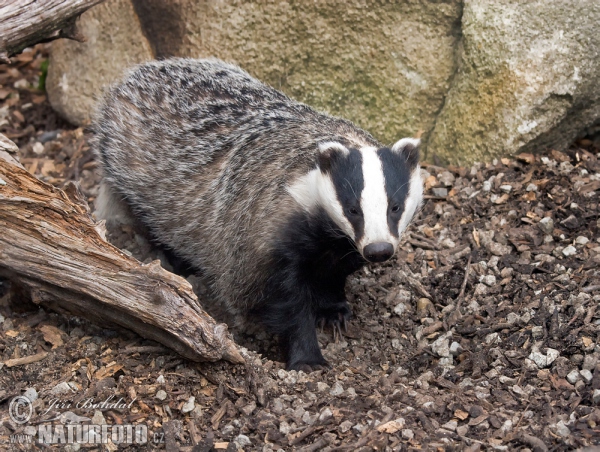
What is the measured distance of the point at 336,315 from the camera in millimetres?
5164

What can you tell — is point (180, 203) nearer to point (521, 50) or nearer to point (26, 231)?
point (26, 231)

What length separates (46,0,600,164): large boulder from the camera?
5.65 meters

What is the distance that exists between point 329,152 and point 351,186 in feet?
0.82

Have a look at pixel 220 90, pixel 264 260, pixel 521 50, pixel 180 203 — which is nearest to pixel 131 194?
pixel 180 203

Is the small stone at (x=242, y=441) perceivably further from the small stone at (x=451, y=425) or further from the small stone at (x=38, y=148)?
the small stone at (x=38, y=148)

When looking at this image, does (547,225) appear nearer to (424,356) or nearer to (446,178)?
(446,178)

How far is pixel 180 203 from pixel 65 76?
225 cm

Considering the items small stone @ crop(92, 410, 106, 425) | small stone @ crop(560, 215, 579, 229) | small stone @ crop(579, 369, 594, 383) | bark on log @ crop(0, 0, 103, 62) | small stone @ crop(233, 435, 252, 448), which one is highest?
bark on log @ crop(0, 0, 103, 62)

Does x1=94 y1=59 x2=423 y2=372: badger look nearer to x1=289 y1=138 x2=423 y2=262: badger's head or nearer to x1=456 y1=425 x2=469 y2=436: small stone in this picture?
x1=289 y1=138 x2=423 y2=262: badger's head

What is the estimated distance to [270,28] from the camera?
245 inches

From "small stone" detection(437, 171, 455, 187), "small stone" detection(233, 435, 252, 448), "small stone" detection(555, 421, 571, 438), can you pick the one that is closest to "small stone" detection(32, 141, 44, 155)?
"small stone" detection(437, 171, 455, 187)

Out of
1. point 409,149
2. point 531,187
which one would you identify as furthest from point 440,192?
point 409,149

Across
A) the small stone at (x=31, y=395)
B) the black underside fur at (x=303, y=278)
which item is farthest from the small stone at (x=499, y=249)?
the small stone at (x=31, y=395)

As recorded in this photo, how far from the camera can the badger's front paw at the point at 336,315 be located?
5148 mm
